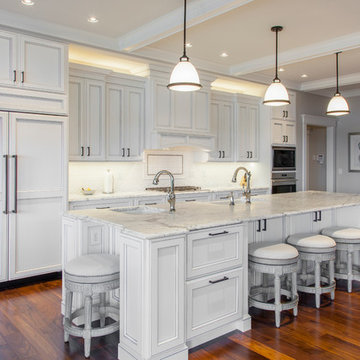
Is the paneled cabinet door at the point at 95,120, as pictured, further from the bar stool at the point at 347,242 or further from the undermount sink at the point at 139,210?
the bar stool at the point at 347,242

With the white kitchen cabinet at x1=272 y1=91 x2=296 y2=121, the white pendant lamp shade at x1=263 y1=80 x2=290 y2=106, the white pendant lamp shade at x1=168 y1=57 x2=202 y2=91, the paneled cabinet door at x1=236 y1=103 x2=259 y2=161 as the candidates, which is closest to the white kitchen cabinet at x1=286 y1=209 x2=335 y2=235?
the white pendant lamp shade at x1=263 y1=80 x2=290 y2=106

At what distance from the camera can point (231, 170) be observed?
6.96 m

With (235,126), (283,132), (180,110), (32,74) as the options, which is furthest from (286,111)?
(32,74)

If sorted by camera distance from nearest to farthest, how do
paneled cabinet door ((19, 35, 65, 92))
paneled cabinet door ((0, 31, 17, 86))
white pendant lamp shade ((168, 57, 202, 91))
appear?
1. white pendant lamp shade ((168, 57, 202, 91))
2. paneled cabinet door ((0, 31, 17, 86))
3. paneled cabinet door ((19, 35, 65, 92))

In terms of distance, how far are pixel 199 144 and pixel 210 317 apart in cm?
351

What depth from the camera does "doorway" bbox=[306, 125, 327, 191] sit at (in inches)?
333

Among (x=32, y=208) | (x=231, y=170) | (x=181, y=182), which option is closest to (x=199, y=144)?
(x=181, y=182)

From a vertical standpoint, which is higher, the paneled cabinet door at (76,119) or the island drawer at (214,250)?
the paneled cabinet door at (76,119)

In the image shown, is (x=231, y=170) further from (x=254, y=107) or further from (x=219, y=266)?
(x=219, y=266)

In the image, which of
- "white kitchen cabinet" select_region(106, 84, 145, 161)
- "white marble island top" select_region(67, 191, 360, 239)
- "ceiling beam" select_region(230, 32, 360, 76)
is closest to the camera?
"white marble island top" select_region(67, 191, 360, 239)

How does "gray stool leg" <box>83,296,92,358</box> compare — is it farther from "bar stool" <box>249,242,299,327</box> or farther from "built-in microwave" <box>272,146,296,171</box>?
"built-in microwave" <box>272,146,296,171</box>

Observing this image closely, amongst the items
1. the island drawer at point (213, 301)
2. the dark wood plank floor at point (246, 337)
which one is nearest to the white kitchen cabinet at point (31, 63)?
the dark wood plank floor at point (246, 337)

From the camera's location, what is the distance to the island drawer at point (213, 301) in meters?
2.54

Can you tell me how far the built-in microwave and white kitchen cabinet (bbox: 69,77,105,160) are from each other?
330 centimetres
